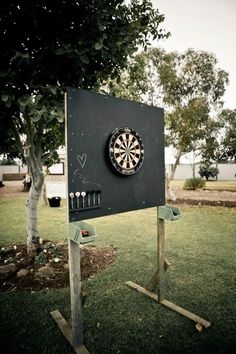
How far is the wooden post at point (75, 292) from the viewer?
2.76 m

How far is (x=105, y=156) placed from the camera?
3.09 meters

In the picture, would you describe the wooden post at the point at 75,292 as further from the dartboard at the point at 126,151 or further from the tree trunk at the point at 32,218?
the tree trunk at the point at 32,218

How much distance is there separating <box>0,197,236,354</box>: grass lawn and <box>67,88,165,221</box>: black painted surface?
5.14 feet

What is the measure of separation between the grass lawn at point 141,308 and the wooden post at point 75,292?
18cm

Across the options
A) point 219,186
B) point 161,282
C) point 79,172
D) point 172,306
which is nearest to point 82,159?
point 79,172

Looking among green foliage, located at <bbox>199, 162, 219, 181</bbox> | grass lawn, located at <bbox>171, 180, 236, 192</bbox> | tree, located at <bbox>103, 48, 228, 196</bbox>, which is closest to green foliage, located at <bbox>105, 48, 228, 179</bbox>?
tree, located at <bbox>103, 48, 228, 196</bbox>

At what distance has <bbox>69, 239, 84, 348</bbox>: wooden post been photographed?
9.05 ft

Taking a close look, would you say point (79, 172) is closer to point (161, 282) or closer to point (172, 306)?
point (161, 282)

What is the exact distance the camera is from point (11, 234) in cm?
762

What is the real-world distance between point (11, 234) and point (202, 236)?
5.90m

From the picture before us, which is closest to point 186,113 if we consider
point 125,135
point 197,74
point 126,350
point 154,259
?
point 197,74

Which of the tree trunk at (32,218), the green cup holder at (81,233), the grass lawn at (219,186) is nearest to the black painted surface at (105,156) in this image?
the green cup holder at (81,233)

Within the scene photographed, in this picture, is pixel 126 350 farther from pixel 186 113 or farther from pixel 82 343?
pixel 186 113

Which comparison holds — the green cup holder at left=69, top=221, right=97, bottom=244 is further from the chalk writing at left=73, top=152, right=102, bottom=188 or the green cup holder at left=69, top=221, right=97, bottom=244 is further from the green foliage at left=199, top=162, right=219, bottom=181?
the green foliage at left=199, top=162, right=219, bottom=181
